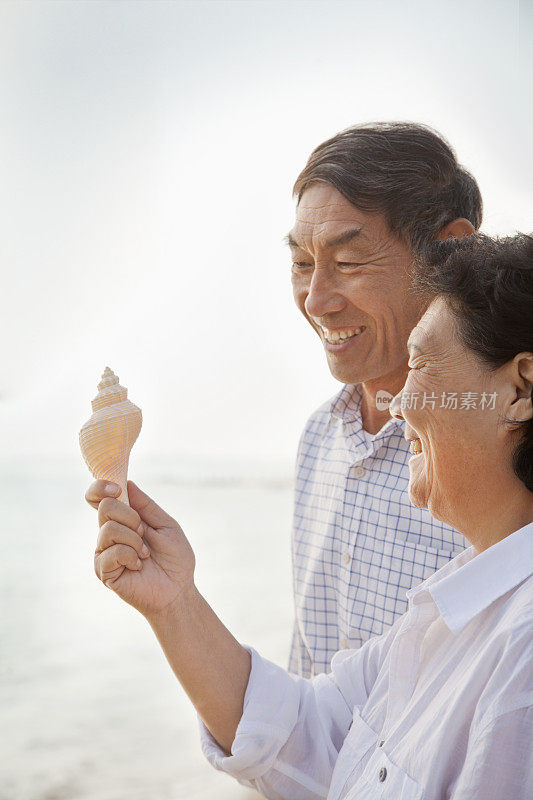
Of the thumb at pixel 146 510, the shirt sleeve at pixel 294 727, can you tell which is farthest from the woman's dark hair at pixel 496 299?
the thumb at pixel 146 510

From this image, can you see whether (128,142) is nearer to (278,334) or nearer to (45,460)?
(278,334)

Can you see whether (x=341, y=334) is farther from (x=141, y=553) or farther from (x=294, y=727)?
(x=294, y=727)

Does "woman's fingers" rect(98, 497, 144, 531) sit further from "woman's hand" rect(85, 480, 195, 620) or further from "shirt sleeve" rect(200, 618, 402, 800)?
"shirt sleeve" rect(200, 618, 402, 800)

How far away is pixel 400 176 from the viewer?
5.36 feet

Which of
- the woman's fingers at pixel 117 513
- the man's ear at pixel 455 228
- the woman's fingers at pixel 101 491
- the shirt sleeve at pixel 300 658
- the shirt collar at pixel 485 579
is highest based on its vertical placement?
the man's ear at pixel 455 228

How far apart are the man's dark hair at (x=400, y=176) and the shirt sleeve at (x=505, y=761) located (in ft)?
3.50

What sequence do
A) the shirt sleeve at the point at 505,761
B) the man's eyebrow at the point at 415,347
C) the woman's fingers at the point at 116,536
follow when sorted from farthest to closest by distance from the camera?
the woman's fingers at the point at 116,536, the man's eyebrow at the point at 415,347, the shirt sleeve at the point at 505,761

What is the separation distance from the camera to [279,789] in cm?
135

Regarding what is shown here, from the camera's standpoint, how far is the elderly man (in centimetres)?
164

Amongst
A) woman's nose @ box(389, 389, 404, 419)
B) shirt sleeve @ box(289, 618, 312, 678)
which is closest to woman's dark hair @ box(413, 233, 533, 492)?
woman's nose @ box(389, 389, 404, 419)

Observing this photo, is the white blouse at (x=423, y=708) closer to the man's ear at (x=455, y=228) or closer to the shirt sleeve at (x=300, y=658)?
the shirt sleeve at (x=300, y=658)

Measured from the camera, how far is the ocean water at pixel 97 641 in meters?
4.18

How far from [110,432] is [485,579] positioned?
2.19 ft

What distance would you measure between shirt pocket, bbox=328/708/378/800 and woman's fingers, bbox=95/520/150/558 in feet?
1.54
